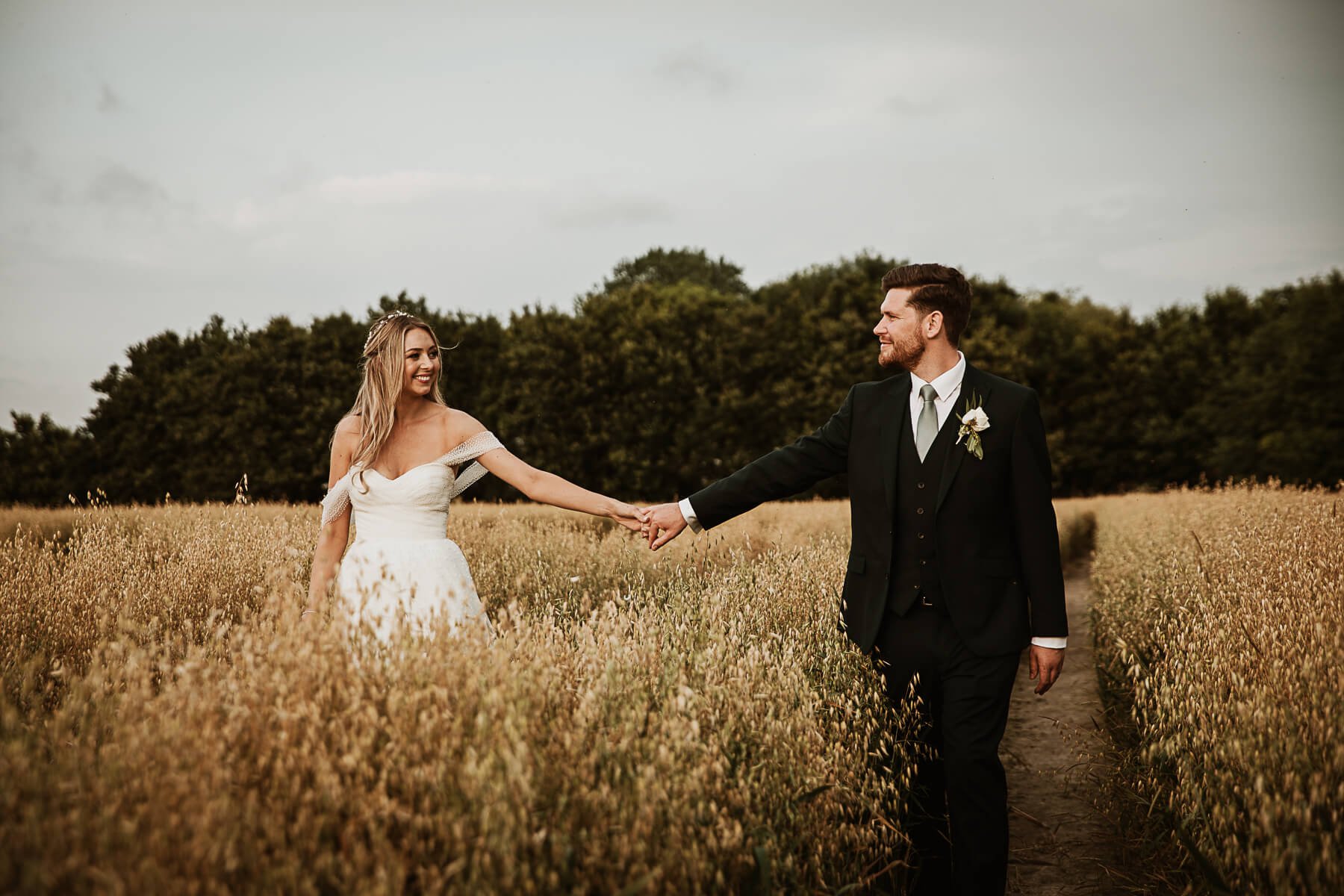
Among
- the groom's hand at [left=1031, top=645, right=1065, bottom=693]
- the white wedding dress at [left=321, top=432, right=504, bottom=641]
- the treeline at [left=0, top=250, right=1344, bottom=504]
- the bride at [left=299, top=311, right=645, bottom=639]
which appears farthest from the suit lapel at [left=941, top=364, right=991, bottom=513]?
the treeline at [left=0, top=250, right=1344, bottom=504]

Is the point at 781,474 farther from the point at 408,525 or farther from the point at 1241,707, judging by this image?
the point at 1241,707

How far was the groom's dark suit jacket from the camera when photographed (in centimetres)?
373

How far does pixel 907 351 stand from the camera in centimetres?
416

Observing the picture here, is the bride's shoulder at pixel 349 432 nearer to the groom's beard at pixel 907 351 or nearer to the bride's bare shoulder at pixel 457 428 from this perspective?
the bride's bare shoulder at pixel 457 428

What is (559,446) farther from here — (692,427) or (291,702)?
(291,702)

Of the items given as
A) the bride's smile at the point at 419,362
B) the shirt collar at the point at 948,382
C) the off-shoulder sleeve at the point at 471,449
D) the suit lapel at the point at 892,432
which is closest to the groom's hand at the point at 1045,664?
the suit lapel at the point at 892,432

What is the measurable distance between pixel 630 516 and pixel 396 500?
1.33m

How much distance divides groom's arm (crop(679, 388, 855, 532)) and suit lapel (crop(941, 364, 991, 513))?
0.54 m

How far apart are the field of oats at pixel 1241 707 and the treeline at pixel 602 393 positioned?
24.0m

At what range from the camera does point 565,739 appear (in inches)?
103

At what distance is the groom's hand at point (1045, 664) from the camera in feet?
12.2

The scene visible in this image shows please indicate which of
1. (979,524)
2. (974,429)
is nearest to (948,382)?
(974,429)

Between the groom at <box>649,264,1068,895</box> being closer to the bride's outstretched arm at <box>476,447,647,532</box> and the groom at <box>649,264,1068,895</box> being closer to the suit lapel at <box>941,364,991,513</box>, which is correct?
the suit lapel at <box>941,364,991,513</box>

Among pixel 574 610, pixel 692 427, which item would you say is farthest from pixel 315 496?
pixel 574 610
